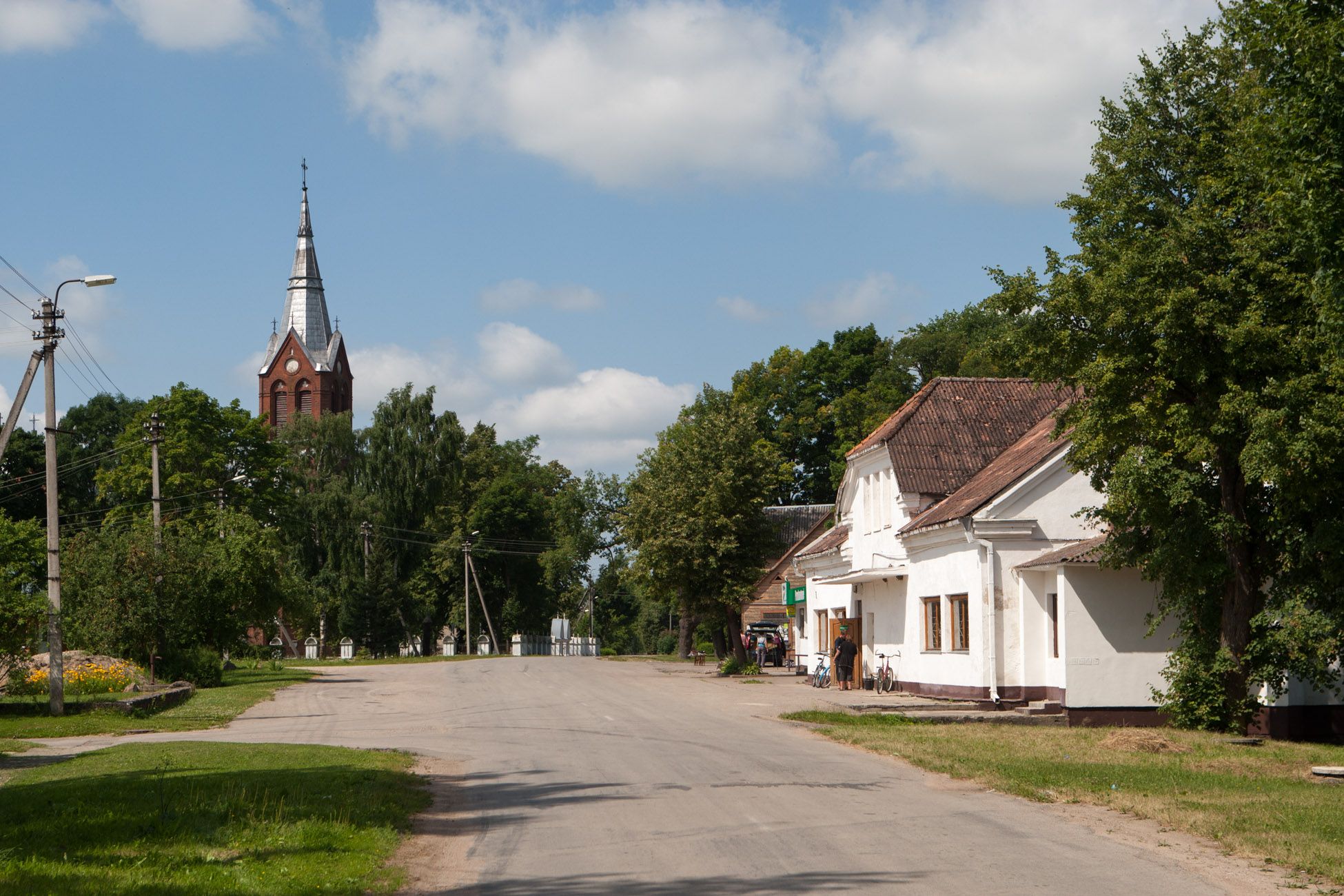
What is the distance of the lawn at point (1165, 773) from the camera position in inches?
422

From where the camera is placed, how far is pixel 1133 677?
24422 mm

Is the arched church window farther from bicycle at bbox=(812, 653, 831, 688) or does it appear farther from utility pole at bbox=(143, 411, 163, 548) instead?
bicycle at bbox=(812, 653, 831, 688)

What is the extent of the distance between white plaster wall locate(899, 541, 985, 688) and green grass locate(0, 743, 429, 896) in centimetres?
1565

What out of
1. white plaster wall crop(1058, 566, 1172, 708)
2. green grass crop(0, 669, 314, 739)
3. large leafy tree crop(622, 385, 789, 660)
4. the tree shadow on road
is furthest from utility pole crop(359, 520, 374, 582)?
the tree shadow on road

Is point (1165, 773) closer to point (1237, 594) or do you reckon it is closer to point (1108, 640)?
point (1237, 594)

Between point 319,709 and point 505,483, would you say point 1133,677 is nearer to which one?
point 319,709

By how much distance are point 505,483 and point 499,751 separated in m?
73.5

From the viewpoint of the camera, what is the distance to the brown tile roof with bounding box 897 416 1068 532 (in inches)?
1104

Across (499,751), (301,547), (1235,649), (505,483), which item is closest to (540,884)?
(499,751)

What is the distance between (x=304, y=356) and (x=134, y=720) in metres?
81.6

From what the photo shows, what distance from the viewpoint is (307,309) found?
105750 mm

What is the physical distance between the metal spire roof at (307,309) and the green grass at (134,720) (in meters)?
74.0

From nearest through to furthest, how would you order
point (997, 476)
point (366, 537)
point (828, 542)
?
point (997, 476) → point (828, 542) → point (366, 537)

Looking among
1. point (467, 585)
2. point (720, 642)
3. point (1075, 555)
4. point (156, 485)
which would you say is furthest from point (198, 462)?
point (1075, 555)
